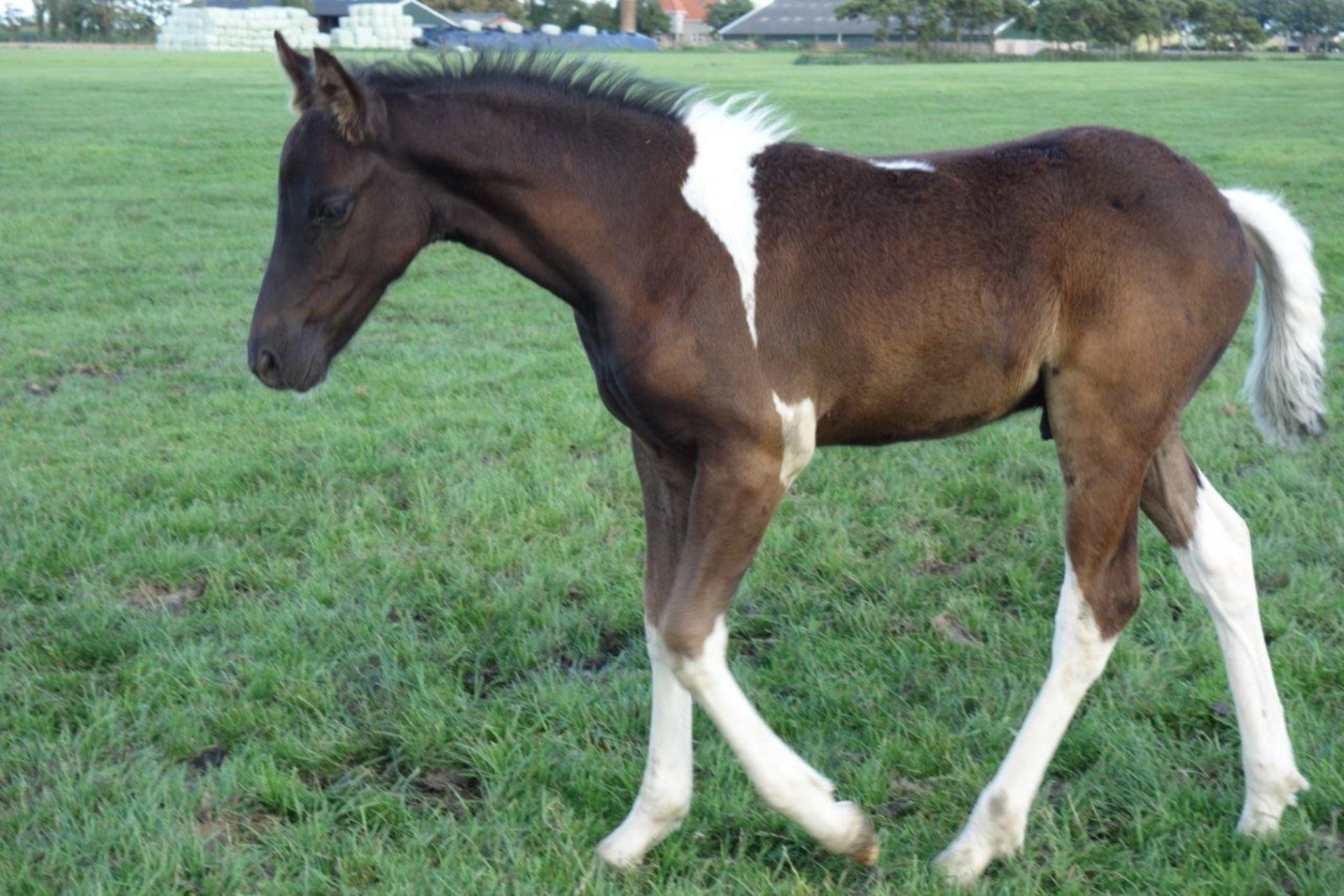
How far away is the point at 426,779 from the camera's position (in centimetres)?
363

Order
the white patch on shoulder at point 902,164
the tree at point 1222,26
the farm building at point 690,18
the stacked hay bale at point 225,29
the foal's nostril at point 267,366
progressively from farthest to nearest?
the farm building at point 690,18, the tree at point 1222,26, the stacked hay bale at point 225,29, the white patch on shoulder at point 902,164, the foal's nostril at point 267,366

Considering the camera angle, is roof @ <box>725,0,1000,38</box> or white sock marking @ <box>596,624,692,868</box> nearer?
white sock marking @ <box>596,624,692,868</box>

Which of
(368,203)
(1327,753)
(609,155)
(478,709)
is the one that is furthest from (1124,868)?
(368,203)

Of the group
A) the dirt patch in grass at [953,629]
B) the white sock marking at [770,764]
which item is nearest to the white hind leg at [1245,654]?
the dirt patch in grass at [953,629]

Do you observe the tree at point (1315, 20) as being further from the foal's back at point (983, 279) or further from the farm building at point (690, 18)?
the foal's back at point (983, 279)

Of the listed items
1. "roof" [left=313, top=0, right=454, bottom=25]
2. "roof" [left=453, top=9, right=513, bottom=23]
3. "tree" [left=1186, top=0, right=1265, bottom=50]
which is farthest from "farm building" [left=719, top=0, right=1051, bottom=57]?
"roof" [left=313, top=0, right=454, bottom=25]

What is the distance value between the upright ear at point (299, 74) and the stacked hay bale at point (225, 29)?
68305 millimetres

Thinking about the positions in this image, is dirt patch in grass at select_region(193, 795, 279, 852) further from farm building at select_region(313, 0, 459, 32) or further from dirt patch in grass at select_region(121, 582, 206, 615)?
farm building at select_region(313, 0, 459, 32)

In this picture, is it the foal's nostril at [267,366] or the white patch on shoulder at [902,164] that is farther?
the white patch on shoulder at [902,164]

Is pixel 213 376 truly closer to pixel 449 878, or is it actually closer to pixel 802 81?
Result: pixel 449 878

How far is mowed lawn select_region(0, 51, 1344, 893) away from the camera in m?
3.27

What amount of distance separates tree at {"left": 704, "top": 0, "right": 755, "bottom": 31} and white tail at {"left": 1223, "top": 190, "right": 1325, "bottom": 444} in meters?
110

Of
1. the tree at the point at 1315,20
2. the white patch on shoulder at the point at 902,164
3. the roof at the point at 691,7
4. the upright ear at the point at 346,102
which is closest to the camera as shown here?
the upright ear at the point at 346,102

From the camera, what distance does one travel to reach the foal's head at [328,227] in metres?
3.12
